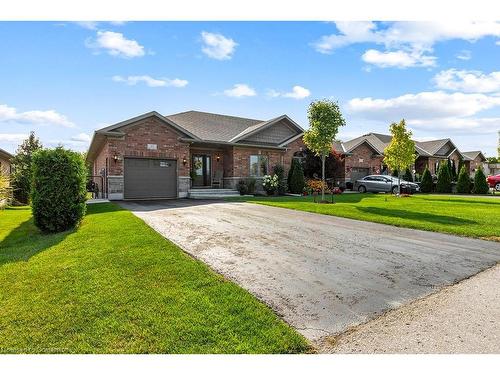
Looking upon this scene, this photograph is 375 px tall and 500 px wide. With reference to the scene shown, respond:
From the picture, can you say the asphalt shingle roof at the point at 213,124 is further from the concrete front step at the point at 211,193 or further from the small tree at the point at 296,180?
the small tree at the point at 296,180

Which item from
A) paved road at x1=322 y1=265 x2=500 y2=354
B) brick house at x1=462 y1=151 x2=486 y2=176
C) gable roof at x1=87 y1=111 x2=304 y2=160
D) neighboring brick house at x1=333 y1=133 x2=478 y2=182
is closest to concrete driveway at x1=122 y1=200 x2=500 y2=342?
paved road at x1=322 y1=265 x2=500 y2=354

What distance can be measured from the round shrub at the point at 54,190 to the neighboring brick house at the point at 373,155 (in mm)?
21446

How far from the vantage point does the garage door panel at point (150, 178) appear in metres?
18.3

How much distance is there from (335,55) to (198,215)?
6685 millimetres

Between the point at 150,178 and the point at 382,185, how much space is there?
18.2 m

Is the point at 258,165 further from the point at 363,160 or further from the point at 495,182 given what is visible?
the point at 495,182

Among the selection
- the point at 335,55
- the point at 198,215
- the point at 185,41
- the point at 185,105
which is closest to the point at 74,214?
the point at 198,215

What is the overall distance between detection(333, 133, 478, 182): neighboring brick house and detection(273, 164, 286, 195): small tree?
611cm

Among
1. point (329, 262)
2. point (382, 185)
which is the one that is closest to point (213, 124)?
point (382, 185)

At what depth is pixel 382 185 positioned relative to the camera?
26219 mm

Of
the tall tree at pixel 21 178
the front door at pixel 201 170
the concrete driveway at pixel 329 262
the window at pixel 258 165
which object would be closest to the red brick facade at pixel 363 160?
the window at pixel 258 165

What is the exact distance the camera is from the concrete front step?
64.8 feet
